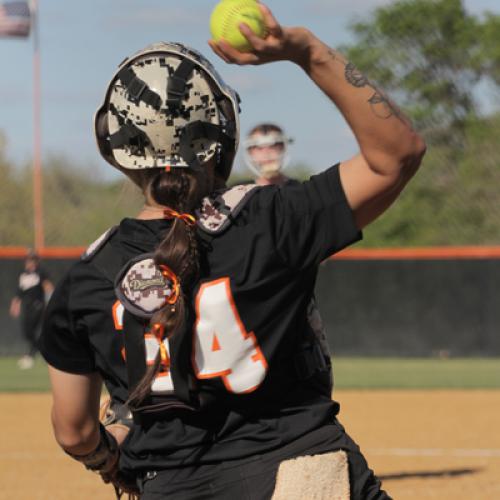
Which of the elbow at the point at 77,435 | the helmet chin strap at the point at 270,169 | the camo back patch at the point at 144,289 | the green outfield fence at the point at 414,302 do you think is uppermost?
the camo back patch at the point at 144,289

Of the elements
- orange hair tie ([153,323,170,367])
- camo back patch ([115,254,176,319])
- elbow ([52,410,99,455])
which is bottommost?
elbow ([52,410,99,455])

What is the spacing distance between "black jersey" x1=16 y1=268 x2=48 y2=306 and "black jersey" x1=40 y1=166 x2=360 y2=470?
18.2 metres

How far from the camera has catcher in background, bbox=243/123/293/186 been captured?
824 centimetres

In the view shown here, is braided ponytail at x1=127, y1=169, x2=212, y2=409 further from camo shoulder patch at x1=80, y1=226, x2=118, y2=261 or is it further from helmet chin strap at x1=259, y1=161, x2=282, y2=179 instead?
helmet chin strap at x1=259, y1=161, x2=282, y2=179

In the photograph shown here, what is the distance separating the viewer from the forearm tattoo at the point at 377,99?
261 centimetres

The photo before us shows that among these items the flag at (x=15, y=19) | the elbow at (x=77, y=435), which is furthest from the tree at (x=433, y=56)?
the elbow at (x=77, y=435)

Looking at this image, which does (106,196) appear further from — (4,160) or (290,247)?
(290,247)

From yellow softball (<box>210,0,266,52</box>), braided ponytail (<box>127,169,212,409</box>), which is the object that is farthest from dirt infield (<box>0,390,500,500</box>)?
yellow softball (<box>210,0,266,52</box>)

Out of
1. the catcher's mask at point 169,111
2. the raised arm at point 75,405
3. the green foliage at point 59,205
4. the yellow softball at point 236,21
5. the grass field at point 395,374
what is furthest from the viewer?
the green foliage at point 59,205

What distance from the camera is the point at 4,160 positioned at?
158ft

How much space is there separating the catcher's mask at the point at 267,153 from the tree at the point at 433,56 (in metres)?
27.9

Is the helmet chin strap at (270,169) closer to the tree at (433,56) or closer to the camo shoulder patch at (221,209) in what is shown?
the camo shoulder patch at (221,209)

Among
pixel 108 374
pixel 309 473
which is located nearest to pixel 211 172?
pixel 108 374

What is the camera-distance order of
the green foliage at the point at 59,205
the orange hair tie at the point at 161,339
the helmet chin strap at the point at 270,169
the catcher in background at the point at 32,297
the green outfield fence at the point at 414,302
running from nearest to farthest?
the orange hair tie at the point at 161,339 < the helmet chin strap at the point at 270,169 < the catcher in background at the point at 32,297 < the green outfield fence at the point at 414,302 < the green foliage at the point at 59,205
